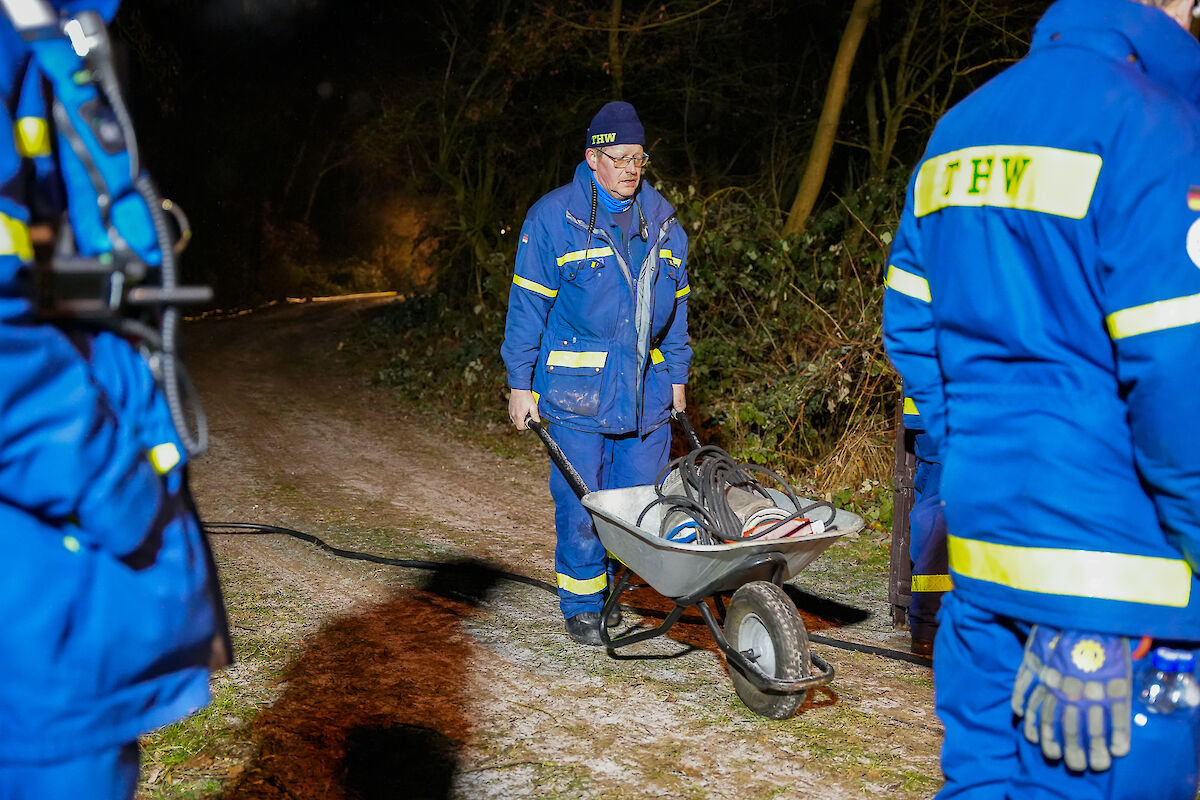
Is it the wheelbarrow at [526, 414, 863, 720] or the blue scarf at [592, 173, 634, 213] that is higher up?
the blue scarf at [592, 173, 634, 213]

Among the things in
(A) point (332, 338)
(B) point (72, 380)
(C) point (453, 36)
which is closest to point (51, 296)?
(B) point (72, 380)

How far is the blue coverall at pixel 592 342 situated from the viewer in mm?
4109

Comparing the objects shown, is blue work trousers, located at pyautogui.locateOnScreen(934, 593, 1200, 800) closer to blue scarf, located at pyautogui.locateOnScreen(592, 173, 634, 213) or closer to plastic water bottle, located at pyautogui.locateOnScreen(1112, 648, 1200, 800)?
plastic water bottle, located at pyautogui.locateOnScreen(1112, 648, 1200, 800)

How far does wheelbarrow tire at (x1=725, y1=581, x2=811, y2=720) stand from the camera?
10.6 feet

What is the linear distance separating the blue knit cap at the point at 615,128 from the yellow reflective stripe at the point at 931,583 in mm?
1991

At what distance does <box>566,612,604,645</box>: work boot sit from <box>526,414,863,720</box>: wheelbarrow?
0.54 metres

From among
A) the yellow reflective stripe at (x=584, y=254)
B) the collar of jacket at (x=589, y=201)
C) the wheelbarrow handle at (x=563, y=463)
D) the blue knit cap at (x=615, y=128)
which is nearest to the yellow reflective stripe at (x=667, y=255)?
the collar of jacket at (x=589, y=201)

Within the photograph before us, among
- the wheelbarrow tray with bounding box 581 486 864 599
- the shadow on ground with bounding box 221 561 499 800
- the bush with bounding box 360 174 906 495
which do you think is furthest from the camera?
the bush with bounding box 360 174 906 495

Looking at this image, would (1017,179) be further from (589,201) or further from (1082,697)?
(589,201)

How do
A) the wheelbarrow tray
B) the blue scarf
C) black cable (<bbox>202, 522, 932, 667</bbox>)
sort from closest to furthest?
the wheelbarrow tray, black cable (<bbox>202, 522, 932, 667</bbox>), the blue scarf

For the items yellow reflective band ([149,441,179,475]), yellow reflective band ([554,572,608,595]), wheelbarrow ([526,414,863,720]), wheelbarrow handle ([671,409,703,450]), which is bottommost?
yellow reflective band ([554,572,608,595])

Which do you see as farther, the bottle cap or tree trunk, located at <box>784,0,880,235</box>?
tree trunk, located at <box>784,0,880,235</box>

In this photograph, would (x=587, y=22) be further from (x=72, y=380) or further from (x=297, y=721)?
(x=72, y=380)

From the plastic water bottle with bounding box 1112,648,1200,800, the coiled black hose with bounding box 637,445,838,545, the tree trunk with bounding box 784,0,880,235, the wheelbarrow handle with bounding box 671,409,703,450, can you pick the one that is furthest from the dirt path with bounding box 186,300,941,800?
the tree trunk with bounding box 784,0,880,235
